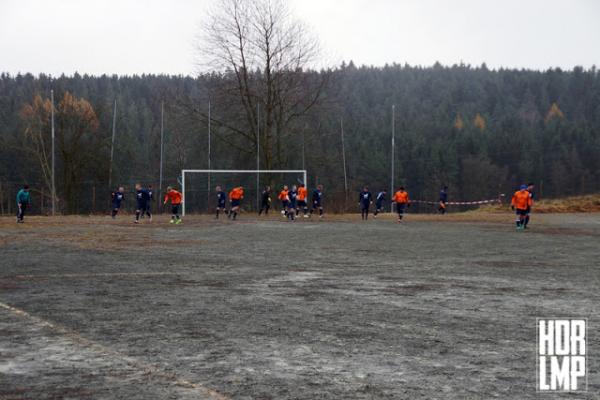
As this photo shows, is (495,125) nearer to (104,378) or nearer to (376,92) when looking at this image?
(376,92)

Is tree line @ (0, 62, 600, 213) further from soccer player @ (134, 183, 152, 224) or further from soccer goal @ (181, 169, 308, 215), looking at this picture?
soccer player @ (134, 183, 152, 224)

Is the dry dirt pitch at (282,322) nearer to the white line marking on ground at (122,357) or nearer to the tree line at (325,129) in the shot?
the white line marking on ground at (122,357)

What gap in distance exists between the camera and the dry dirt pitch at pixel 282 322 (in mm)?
5746

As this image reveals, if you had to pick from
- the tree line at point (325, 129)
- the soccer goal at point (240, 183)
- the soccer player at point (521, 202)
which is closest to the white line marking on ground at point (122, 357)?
the soccer player at point (521, 202)

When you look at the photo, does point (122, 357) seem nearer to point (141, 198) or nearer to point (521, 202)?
point (521, 202)

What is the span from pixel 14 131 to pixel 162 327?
→ 210ft

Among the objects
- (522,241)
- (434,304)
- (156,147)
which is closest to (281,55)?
(156,147)

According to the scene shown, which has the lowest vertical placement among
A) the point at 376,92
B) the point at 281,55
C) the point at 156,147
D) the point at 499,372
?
the point at 499,372

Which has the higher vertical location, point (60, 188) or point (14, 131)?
point (14, 131)

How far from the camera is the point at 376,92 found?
153 m

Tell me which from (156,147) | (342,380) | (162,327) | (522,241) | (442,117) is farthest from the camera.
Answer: (442,117)

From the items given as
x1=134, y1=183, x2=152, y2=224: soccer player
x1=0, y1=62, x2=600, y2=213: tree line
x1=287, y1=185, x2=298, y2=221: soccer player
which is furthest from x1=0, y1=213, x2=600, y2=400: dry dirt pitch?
x1=0, y1=62, x2=600, y2=213: tree line

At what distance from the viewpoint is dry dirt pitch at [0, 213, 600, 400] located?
18.9ft

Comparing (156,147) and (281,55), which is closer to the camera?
(281,55)
